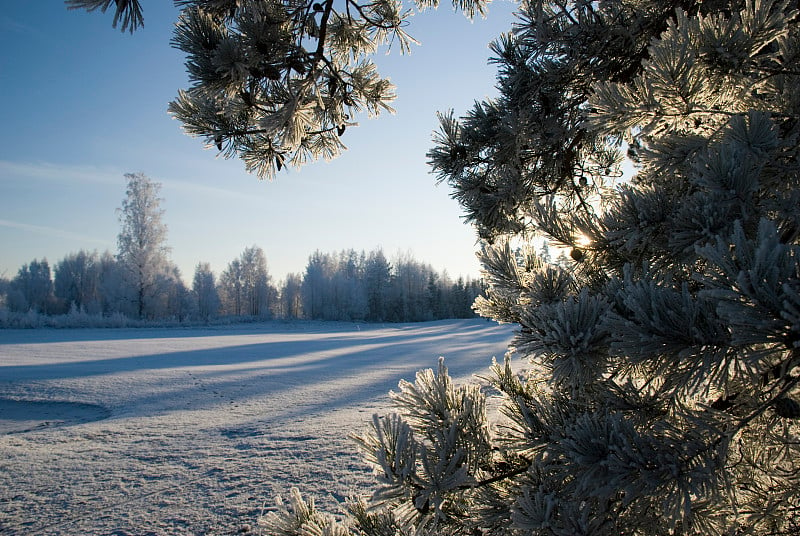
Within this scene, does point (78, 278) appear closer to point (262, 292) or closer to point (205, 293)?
point (205, 293)

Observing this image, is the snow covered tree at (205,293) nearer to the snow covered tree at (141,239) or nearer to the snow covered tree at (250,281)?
the snow covered tree at (250,281)

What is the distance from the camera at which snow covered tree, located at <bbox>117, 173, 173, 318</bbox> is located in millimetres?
29922

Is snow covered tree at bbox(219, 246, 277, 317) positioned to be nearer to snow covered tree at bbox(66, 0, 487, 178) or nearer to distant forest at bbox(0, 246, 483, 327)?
distant forest at bbox(0, 246, 483, 327)

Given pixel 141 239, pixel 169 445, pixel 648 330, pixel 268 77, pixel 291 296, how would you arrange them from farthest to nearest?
1. pixel 291 296
2. pixel 141 239
3. pixel 169 445
4. pixel 268 77
5. pixel 648 330

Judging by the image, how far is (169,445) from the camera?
409 cm

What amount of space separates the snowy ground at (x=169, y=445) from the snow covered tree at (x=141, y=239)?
78.5 ft

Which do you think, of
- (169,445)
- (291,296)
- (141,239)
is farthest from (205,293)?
(169,445)

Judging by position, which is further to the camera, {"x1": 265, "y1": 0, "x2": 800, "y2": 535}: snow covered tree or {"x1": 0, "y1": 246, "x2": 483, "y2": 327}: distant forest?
{"x1": 0, "y1": 246, "x2": 483, "y2": 327}: distant forest

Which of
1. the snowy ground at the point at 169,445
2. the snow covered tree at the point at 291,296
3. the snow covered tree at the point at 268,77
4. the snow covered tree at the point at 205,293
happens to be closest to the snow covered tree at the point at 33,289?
the snow covered tree at the point at 205,293

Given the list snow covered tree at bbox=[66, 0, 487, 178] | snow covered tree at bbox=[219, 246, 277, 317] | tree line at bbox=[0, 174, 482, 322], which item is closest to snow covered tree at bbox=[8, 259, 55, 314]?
tree line at bbox=[0, 174, 482, 322]

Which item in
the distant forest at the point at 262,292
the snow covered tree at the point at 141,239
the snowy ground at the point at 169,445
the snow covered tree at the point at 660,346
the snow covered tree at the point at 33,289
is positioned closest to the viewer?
the snow covered tree at the point at 660,346

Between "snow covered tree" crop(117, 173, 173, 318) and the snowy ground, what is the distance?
2393 centimetres

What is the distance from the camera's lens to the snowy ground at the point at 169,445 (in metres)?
2.79

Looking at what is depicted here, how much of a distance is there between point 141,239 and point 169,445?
31.4m
